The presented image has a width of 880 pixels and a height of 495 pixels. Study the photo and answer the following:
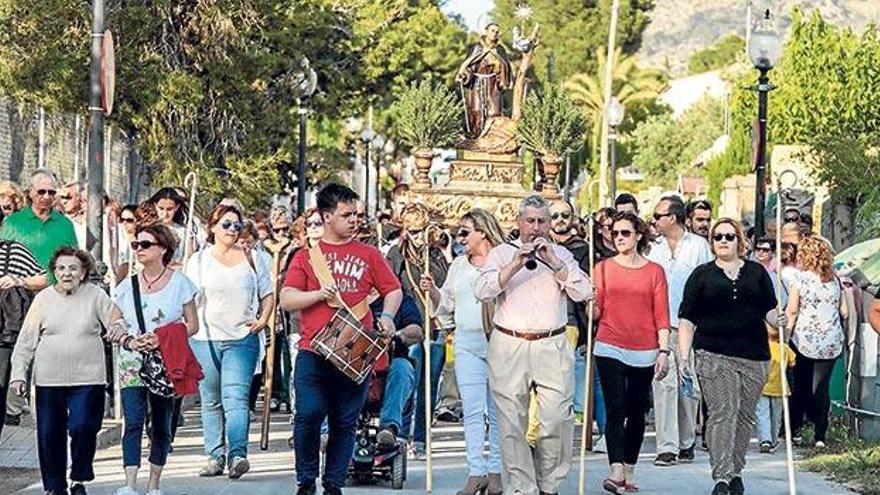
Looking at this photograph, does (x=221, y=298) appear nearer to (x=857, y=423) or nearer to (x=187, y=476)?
(x=187, y=476)

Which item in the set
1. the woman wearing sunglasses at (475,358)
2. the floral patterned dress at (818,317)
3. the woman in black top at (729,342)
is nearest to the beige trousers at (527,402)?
the woman wearing sunglasses at (475,358)

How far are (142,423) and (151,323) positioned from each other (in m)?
0.60

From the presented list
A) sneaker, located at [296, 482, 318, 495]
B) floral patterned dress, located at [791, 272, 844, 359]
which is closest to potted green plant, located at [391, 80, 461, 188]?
floral patterned dress, located at [791, 272, 844, 359]

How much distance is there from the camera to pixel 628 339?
42.1ft

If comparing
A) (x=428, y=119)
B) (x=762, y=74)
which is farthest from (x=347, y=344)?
(x=428, y=119)

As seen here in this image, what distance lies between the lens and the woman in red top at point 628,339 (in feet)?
42.1

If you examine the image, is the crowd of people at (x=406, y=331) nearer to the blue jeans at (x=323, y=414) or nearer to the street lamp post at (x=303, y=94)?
the blue jeans at (x=323, y=414)

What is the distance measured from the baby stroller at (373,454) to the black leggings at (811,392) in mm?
5046

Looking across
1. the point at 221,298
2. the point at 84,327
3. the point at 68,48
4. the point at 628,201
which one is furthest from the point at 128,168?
the point at 84,327

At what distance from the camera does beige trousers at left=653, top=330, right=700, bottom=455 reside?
14.8 metres

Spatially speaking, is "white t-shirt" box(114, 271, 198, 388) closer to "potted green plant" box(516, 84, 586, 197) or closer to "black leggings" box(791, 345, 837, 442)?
"black leggings" box(791, 345, 837, 442)

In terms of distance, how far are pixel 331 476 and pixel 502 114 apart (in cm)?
2948

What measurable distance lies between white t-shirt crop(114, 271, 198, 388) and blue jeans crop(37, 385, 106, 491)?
0.93 ft

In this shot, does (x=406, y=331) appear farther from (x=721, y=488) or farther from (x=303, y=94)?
(x=303, y=94)
